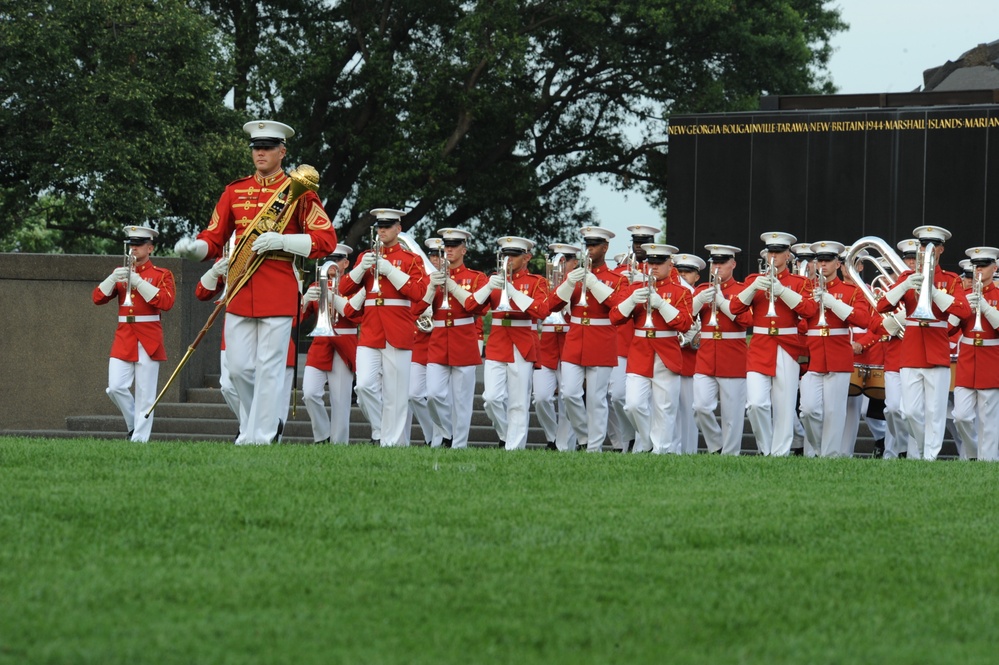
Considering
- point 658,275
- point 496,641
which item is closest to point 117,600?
point 496,641

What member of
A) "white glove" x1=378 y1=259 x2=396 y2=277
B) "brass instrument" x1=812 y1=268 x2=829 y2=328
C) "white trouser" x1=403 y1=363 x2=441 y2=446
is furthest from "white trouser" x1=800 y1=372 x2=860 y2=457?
"white glove" x1=378 y1=259 x2=396 y2=277

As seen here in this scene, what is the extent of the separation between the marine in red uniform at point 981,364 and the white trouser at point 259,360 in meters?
7.11

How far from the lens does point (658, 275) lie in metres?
15.5

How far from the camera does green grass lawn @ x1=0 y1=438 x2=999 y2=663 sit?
19.2ft

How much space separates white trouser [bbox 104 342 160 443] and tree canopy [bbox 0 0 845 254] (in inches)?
559

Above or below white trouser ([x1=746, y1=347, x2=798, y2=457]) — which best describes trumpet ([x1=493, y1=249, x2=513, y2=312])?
above

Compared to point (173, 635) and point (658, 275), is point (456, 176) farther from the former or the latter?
point (173, 635)

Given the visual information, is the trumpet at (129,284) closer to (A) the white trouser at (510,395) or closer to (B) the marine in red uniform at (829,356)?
(A) the white trouser at (510,395)

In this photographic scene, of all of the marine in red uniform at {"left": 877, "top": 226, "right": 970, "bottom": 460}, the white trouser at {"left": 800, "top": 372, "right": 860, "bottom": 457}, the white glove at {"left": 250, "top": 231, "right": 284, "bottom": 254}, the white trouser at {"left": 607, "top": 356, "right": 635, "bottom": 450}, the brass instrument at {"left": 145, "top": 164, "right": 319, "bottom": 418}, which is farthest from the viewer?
the white trouser at {"left": 607, "top": 356, "right": 635, "bottom": 450}

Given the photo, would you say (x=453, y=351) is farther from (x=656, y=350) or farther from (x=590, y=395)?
(x=656, y=350)

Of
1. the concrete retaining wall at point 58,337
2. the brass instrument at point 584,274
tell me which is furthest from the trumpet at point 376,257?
the concrete retaining wall at point 58,337

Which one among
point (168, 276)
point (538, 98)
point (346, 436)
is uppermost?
point (538, 98)

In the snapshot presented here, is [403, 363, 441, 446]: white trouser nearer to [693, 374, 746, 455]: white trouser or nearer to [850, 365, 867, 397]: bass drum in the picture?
[693, 374, 746, 455]: white trouser

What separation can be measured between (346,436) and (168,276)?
2.50 metres
